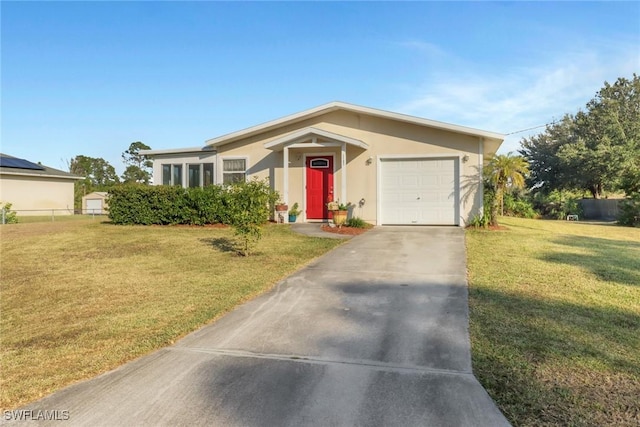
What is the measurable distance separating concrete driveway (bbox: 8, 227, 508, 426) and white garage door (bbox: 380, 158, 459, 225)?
24.7 feet

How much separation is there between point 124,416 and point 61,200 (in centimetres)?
2874

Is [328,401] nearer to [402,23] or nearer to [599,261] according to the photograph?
[599,261]

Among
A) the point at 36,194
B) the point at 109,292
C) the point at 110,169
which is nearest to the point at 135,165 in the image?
the point at 110,169

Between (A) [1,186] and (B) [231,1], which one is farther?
(A) [1,186]

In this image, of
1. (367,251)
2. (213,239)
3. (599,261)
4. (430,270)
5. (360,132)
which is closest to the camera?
(430,270)

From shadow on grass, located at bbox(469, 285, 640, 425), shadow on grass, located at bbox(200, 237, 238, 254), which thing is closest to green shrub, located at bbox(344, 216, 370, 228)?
shadow on grass, located at bbox(200, 237, 238, 254)

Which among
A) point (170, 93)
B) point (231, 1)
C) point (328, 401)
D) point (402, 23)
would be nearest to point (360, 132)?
point (402, 23)

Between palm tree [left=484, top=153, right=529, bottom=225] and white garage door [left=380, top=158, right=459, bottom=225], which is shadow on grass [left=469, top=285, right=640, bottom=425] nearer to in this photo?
palm tree [left=484, top=153, right=529, bottom=225]

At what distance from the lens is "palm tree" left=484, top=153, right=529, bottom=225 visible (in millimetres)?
11305

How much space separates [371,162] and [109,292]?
9.36 m

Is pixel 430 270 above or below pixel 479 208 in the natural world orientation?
below

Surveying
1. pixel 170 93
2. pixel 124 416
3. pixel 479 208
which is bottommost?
pixel 124 416

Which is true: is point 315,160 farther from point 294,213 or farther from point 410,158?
point 410,158

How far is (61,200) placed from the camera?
85.1 ft
